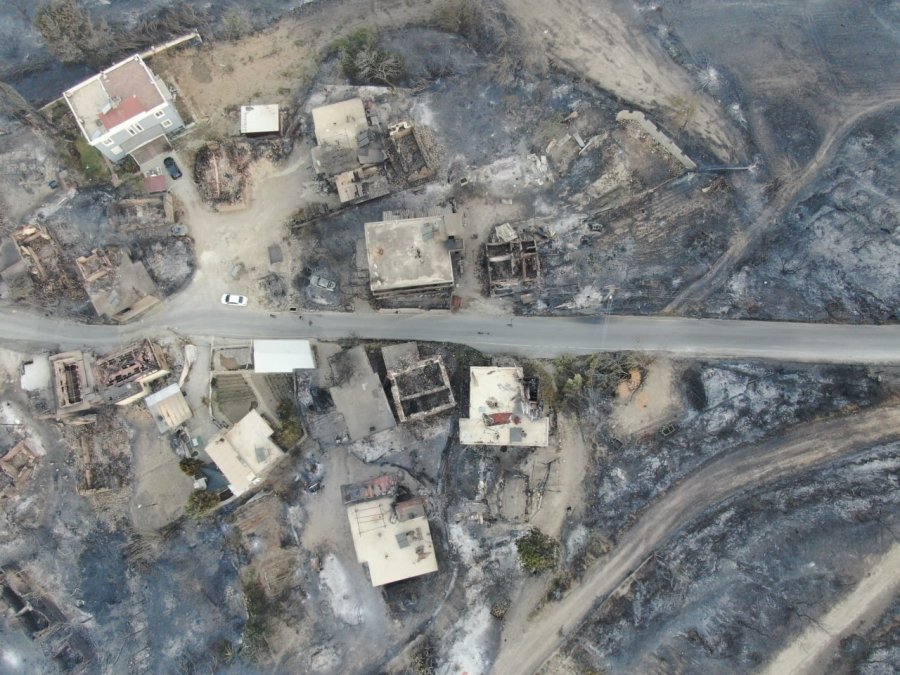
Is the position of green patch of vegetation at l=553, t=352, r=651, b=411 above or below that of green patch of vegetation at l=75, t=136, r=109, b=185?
below

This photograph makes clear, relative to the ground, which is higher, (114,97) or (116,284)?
(114,97)

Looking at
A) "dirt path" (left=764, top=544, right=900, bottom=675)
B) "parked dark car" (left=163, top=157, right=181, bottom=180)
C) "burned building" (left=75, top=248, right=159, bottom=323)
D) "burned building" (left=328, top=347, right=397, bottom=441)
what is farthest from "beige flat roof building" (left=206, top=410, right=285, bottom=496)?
"dirt path" (left=764, top=544, right=900, bottom=675)

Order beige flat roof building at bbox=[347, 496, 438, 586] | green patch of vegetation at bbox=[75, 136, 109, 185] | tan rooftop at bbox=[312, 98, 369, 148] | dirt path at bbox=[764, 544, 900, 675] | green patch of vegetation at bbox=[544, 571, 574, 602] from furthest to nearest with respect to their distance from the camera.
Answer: green patch of vegetation at bbox=[75, 136, 109, 185] < tan rooftop at bbox=[312, 98, 369, 148] < green patch of vegetation at bbox=[544, 571, 574, 602] < beige flat roof building at bbox=[347, 496, 438, 586] < dirt path at bbox=[764, 544, 900, 675]

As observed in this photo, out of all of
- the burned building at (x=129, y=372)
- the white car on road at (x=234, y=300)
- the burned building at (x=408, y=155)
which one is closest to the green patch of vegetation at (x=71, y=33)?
the white car on road at (x=234, y=300)

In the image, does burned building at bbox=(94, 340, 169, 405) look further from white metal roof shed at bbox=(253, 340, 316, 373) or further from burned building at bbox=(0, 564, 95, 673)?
burned building at bbox=(0, 564, 95, 673)

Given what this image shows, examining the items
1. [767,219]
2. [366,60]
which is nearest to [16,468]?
[366,60]

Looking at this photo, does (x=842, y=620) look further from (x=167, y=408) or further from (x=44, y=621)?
(x=44, y=621)

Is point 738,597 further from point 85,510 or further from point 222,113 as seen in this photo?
point 222,113
